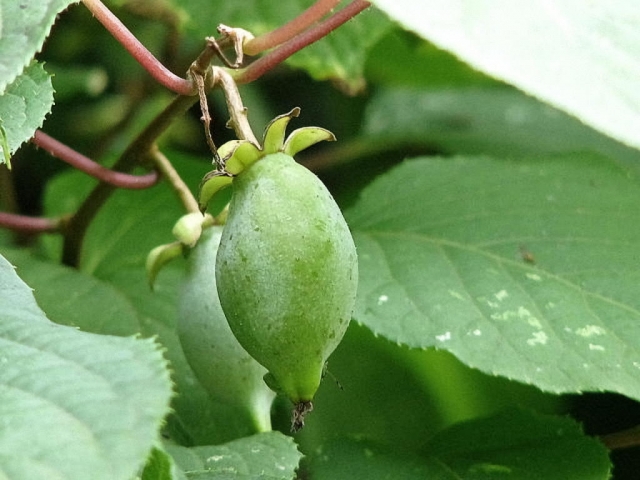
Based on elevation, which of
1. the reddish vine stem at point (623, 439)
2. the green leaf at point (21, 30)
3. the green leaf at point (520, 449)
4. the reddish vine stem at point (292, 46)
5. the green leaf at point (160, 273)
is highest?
the green leaf at point (21, 30)

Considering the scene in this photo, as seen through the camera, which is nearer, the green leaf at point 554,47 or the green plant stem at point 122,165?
the green leaf at point 554,47

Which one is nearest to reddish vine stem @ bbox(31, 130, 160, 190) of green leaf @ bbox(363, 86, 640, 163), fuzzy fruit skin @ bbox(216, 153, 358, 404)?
fuzzy fruit skin @ bbox(216, 153, 358, 404)

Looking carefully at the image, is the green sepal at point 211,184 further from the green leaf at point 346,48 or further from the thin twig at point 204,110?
the green leaf at point 346,48

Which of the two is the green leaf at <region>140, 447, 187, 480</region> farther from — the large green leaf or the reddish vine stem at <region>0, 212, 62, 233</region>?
the reddish vine stem at <region>0, 212, 62, 233</region>

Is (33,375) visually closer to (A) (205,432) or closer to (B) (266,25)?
(A) (205,432)

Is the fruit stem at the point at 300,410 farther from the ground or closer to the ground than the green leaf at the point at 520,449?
farther from the ground

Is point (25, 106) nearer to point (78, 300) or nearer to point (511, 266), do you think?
point (78, 300)

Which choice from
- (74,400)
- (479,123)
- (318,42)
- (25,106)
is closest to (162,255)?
(25,106)

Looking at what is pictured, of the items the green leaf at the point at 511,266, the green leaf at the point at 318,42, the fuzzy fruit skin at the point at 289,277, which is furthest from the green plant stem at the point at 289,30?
the green leaf at the point at 318,42
